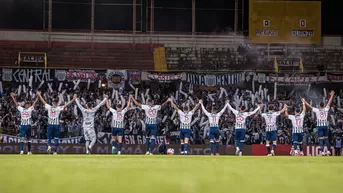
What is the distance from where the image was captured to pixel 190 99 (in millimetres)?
34500

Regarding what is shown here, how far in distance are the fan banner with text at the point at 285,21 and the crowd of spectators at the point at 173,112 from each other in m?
9.50

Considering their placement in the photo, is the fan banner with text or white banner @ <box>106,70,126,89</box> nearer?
white banner @ <box>106,70,126,89</box>

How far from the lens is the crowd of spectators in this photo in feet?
108

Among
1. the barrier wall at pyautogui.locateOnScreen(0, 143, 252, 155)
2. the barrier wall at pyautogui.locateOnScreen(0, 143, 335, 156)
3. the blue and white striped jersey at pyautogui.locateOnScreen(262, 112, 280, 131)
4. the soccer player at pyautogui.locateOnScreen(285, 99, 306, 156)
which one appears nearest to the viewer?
the soccer player at pyautogui.locateOnScreen(285, 99, 306, 156)

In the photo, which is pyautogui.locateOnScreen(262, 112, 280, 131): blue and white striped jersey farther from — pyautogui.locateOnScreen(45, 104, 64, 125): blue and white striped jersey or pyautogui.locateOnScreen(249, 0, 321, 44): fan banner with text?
pyautogui.locateOnScreen(249, 0, 321, 44): fan banner with text

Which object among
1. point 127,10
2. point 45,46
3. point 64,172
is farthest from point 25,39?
point 64,172

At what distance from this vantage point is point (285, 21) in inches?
1725

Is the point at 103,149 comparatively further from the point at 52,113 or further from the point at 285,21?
the point at 285,21

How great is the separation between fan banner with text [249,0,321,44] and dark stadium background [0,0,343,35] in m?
1.22

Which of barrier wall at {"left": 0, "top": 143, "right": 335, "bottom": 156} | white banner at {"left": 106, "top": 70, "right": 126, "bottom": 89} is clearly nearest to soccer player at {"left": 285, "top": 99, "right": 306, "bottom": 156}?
barrier wall at {"left": 0, "top": 143, "right": 335, "bottom": 156}

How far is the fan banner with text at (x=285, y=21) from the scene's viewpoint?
4359cm

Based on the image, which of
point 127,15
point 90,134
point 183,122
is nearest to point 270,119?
point 183,122

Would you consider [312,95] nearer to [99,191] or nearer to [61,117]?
[61,117]

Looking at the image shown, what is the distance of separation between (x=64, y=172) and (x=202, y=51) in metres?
34.0
